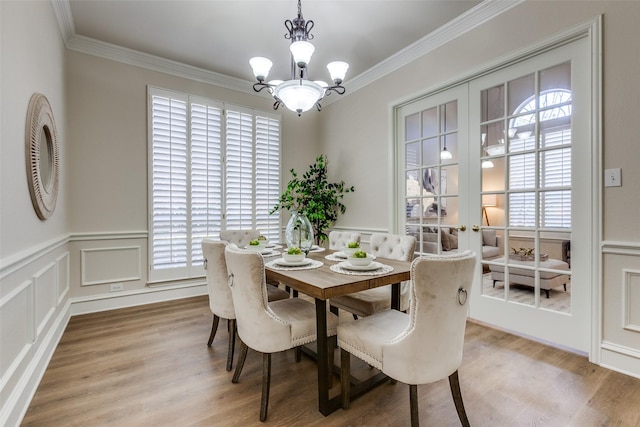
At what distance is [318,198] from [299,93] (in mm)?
2191

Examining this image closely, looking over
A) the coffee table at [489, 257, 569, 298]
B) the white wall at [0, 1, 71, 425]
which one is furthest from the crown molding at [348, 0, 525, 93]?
the white wall at [0, 1, 71, 425]

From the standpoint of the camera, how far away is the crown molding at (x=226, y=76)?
2717 mm

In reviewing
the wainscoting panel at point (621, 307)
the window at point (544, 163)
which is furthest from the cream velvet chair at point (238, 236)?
the wainscoting panel at point (621, 307)

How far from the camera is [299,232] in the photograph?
7.96 feet

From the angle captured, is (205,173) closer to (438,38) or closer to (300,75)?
(300,75)

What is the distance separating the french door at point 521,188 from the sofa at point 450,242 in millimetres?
11

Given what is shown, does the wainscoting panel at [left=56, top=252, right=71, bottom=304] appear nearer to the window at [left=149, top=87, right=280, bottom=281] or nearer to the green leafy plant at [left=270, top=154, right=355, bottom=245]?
the window at [left=149, top=87, right=280, bottom=281]

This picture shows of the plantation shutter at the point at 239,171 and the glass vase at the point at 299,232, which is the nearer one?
the glass vase at the point at 299,232

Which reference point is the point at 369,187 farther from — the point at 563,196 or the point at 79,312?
the point at 79,312

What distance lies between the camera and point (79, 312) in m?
3.28

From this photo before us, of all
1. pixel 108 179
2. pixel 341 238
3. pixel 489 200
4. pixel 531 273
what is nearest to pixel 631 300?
pixel 531 273

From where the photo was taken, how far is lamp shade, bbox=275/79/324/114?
2.31 meters

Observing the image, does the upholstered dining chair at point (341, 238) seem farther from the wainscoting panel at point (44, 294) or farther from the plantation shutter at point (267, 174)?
the wainscoting panel at point (44, 294)

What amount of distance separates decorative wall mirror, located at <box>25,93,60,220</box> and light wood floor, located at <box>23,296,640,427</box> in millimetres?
1171
